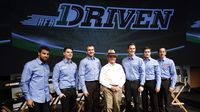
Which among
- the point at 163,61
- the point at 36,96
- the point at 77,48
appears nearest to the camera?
the point at 36,96

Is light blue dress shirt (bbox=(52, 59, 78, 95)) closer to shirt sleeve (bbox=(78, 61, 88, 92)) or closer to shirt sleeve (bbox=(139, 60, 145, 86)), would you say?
shirt sleeve (bbox=(78, 61, 88, 92))

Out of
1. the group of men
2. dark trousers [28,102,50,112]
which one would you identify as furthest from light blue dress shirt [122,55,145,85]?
dark trousers [28,102,50,112]

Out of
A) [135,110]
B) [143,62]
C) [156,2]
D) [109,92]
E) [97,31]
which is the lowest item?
[135,110]

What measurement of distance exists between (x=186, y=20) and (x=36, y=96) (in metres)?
4.46

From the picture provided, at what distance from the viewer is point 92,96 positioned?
205 inches

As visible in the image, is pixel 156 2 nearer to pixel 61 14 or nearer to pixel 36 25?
pixel 61 14

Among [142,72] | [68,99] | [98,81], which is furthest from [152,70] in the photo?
[68,99]

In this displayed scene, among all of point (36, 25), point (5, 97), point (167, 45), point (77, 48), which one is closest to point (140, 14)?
point (167, 45)

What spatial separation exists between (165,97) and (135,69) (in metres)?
0.83

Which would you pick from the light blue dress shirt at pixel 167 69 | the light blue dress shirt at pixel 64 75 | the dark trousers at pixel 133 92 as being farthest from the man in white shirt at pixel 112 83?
the light blue dress shirt at pixel 167 69

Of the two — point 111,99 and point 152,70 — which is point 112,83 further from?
point 152,70

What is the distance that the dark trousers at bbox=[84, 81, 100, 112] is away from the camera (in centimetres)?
516

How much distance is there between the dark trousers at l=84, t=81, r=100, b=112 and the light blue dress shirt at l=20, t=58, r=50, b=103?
1.02 meters

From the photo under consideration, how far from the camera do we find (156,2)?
7.16 m
